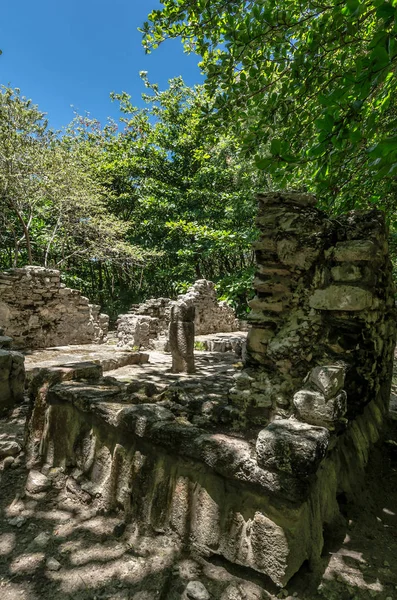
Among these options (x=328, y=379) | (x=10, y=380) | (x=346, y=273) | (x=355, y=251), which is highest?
(x=355, y=251)

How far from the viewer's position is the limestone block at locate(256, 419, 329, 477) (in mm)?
1586

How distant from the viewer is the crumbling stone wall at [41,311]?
8.63 m

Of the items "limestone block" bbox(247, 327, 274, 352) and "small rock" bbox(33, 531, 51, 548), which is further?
"limestone block" bbox(247, 327, 274, 352)

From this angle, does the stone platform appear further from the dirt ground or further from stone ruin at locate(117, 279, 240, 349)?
stone ruin at locate(117, 279, 240, 349)

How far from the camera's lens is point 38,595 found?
5.12ft

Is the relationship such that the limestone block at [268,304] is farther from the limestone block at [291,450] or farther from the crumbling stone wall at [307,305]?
the limestone block at [291,450]

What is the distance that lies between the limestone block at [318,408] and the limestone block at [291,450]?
187mm

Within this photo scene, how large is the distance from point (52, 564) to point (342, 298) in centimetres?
258

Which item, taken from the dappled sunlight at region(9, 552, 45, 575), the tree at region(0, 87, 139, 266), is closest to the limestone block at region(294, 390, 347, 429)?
the dappled sunlight at region(9, 552, 45, 575)

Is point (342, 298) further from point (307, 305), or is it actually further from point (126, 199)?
point (126, 199)

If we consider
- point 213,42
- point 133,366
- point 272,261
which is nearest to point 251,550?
point 272,261

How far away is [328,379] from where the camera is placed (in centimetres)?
207

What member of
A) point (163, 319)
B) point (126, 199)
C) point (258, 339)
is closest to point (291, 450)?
point (258, 339)

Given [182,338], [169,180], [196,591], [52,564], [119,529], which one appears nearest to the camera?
[196,591]
